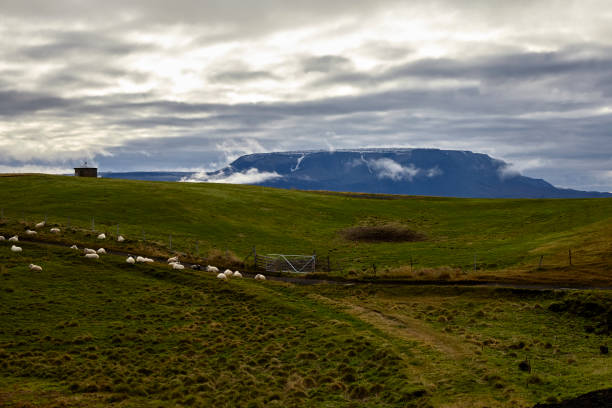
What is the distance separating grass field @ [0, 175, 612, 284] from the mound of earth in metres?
28.0

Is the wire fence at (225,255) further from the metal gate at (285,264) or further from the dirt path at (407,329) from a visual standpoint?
the dirt path at (407,329)

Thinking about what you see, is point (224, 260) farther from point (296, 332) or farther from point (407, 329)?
point (407, 329)

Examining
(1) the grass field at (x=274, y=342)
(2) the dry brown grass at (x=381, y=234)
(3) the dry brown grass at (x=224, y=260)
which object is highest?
(2) the dry brown grass at (x=381, y=234)

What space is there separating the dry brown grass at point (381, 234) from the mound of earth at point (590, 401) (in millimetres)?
62261

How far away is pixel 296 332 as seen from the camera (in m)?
35.2

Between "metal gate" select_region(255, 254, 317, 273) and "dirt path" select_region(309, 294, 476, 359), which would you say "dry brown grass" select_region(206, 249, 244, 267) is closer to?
"metal gate" select_region(255, 254, 317, 273)

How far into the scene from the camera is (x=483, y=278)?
49312 mm

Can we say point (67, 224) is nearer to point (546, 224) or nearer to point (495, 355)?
point (495, 355)

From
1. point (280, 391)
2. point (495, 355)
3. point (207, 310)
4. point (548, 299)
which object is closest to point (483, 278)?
point (548, 299)

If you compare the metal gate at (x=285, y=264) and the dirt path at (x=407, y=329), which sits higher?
the metal gate at (x=285, y=264)

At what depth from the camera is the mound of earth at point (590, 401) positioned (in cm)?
2016

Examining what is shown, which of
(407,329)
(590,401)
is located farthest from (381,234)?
(590,401)

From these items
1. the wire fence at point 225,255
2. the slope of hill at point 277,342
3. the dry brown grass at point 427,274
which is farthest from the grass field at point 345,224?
the slope of hill at point 277,342

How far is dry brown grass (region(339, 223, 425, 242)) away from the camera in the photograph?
84812mm
